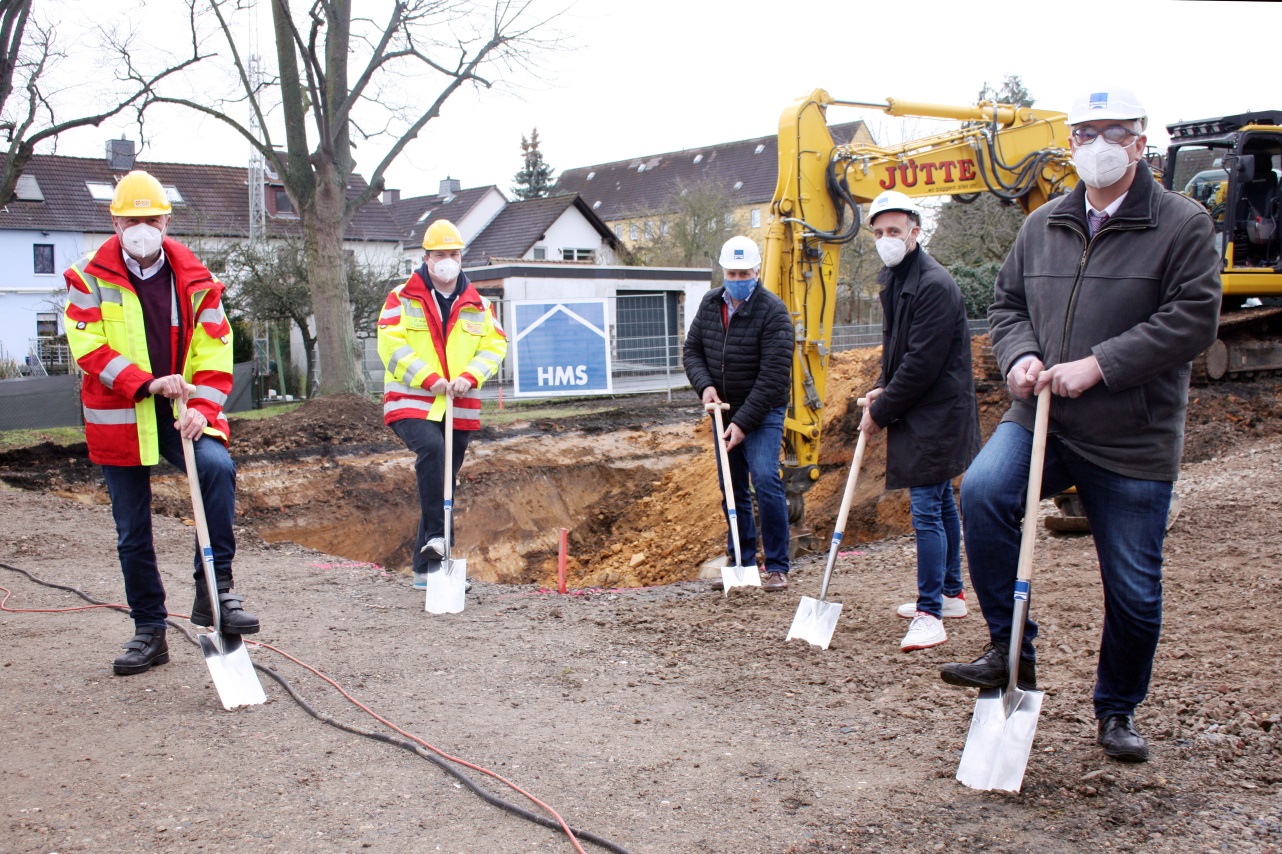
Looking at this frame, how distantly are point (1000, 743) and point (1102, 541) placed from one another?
75cm

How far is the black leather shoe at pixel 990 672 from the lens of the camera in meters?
3.51

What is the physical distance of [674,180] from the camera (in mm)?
52969

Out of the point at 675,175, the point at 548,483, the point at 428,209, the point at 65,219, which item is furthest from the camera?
the point at 675,175

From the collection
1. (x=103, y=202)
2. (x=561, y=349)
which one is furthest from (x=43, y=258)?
(x=561, y=349)

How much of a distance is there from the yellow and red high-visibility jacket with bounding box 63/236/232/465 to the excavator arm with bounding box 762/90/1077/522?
4815 millimetres

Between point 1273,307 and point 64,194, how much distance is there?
124 feet

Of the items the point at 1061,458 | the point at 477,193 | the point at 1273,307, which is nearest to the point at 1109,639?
the point at 1061,458

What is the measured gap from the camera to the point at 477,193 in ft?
152

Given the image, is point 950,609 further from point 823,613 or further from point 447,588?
point 447,588

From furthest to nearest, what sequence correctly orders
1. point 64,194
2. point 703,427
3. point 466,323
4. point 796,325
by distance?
1. point 64,194
2. point 703,427
3. point 796,325
4. point 466,323

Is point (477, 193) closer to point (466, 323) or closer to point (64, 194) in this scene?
point (64, 194)

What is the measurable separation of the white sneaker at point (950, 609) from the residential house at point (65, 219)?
3149cm

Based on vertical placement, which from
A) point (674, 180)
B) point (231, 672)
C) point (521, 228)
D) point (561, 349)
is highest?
point (674, 180)

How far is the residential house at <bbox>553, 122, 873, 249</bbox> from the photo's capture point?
46.4 meters
